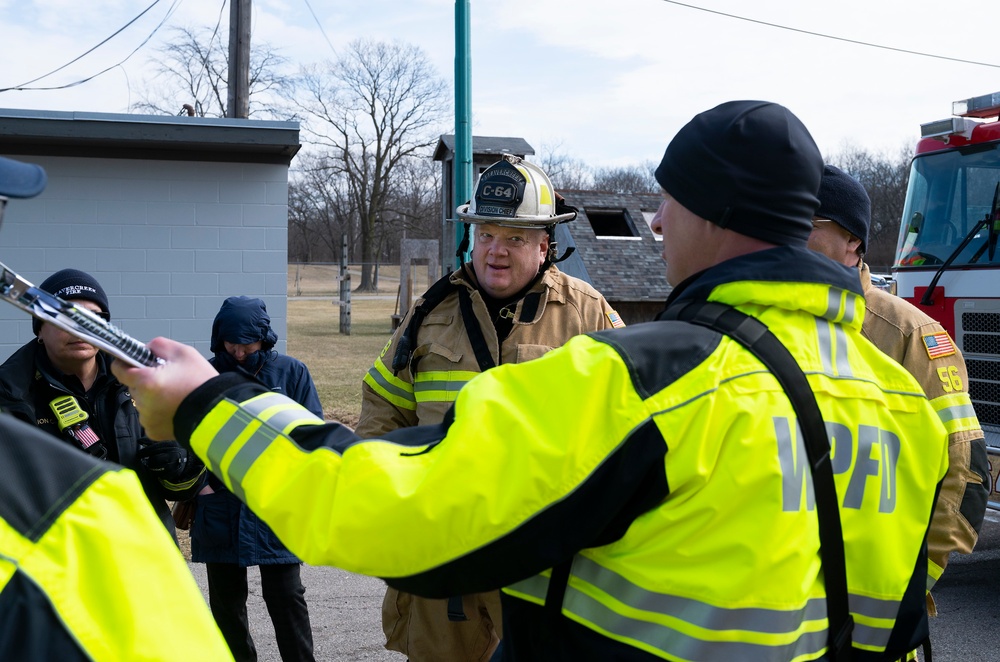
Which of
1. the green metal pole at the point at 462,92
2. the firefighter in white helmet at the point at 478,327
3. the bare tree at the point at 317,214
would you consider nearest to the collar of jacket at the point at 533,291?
the firefighter in white helmet at the point at 478,327

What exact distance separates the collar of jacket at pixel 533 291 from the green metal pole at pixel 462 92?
3572 mm

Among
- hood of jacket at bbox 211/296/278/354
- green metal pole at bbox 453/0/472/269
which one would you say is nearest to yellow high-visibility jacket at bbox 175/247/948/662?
hood of jacket at bbox 211/296/278/354

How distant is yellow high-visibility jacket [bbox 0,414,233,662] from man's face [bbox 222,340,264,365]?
3284 millimetres

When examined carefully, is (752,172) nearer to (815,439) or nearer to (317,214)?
(815,439)

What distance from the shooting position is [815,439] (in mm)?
1420

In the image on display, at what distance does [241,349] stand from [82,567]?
3366mm

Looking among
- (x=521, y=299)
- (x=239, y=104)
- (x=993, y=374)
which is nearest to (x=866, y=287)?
(x=521, y=299)

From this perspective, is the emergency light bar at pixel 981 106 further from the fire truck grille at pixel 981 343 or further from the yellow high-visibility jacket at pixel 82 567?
the yellow high-visibility jacket at pixel 82 567

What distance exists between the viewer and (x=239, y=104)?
10102 millimetres

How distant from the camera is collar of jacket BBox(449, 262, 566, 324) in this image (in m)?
3.20

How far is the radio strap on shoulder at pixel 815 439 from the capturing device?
1419mm

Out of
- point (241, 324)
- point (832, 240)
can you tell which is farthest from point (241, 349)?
point (832, 240)

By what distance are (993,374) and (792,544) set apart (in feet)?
17.1

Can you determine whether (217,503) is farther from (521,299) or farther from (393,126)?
(393,126)
